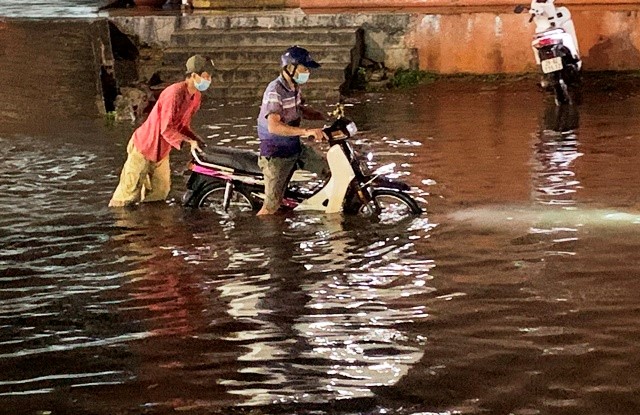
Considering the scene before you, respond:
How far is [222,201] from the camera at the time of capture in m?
9.33

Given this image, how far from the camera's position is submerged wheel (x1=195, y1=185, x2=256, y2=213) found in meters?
8.98

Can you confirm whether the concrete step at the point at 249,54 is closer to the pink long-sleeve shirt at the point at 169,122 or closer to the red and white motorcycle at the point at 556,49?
the red and white motorcycle at the point at 556,49

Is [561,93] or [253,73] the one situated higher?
[253,73]

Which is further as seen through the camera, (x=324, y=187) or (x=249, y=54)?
(x=249, y=54)

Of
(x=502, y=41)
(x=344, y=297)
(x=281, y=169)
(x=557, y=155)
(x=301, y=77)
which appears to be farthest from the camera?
(x=502, y=41)

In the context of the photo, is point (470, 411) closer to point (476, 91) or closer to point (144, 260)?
point (144, 260)

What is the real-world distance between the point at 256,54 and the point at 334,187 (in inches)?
291

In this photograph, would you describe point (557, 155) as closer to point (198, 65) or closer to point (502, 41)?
point (198, 65)

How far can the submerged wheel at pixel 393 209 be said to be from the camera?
27.5 feet

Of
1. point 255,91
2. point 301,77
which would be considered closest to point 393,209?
point 301,77

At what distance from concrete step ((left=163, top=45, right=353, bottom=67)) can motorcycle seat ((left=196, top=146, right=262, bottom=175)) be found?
21.4 ft

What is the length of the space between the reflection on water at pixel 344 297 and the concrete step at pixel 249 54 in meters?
4.67

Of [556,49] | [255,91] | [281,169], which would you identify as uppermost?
[556,49]

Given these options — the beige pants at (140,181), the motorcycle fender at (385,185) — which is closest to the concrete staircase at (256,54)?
the beige pants at (140,181)
